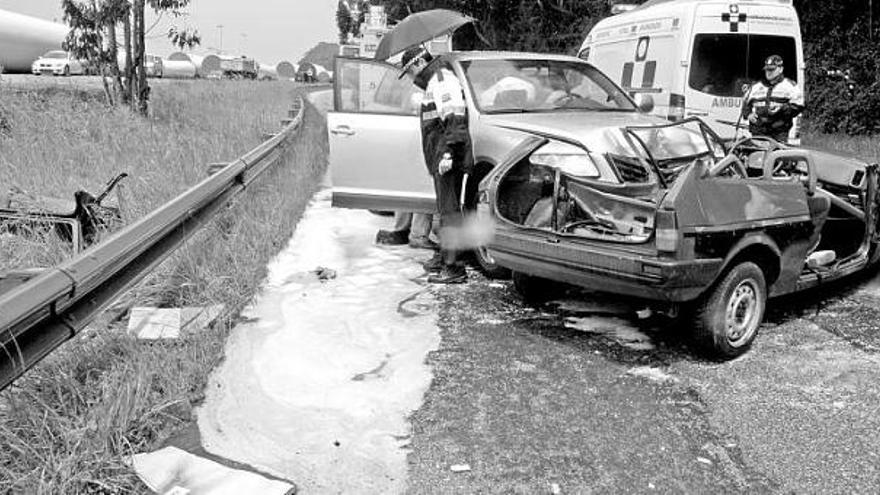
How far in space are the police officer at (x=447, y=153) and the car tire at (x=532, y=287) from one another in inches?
27.5

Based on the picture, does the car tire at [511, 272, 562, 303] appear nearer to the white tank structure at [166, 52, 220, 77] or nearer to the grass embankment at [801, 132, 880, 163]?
the grass embankment at [801, 132, 880, 163]

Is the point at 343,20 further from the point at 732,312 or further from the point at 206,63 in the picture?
the point at 732,312

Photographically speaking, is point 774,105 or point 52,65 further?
point 52,65

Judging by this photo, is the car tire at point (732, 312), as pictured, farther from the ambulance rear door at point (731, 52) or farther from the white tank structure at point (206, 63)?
the white tank structure at point (206, 63)

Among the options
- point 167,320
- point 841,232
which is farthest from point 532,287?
point 167,320

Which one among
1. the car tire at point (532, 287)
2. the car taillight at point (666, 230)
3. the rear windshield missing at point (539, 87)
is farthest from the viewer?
the rear windshield missing at point (539, 87)

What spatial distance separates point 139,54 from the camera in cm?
1401

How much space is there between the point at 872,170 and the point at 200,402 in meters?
4.74

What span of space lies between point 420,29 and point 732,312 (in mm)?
4578

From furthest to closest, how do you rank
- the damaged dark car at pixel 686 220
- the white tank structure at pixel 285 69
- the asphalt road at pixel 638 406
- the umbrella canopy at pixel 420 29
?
the white tank structure at pixel 285 69, the umbrella canopy at pixel 420 29, the damaged dark car at pixel 686 220, the asphalt road at pixel 638 406

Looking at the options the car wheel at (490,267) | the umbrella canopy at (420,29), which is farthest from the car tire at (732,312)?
the umbrella canopy at (420,29)

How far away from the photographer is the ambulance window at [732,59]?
10.1 metres

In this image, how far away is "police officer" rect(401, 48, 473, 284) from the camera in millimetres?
5824

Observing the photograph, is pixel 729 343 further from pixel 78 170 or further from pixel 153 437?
pixel 78 170
